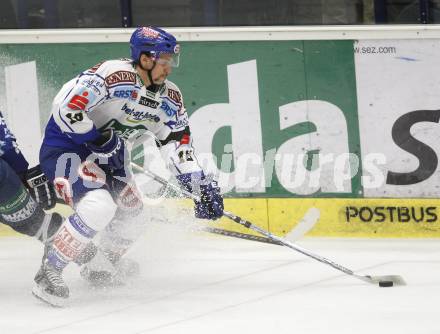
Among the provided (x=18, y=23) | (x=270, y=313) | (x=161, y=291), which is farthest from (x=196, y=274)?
(x=18, y=23)

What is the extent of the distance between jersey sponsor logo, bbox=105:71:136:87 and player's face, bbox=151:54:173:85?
0.10 m

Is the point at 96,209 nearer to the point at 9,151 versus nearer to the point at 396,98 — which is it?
the point at 9,151

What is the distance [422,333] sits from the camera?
14.1ft

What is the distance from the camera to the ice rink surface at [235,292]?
452cm

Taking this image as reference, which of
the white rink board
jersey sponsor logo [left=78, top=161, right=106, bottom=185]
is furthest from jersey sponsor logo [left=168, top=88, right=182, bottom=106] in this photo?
the white rink board

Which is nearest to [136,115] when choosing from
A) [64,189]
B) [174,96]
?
[174,96]

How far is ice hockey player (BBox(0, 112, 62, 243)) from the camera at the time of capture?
17.2ft

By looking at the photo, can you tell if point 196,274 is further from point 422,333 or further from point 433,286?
point 422,333

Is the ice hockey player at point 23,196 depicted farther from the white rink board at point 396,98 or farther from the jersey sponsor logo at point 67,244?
A: the white rink board at point 396,98

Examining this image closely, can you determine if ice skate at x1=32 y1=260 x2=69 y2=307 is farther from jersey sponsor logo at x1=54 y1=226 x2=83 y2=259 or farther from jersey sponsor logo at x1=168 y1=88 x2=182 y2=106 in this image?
jersey sponsor logo at x1=168 y1=88 x2=182 y2=106

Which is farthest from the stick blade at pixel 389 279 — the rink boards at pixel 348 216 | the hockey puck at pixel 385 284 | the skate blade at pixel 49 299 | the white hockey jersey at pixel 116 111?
the skate blade at pixel 49 299

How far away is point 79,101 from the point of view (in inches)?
195

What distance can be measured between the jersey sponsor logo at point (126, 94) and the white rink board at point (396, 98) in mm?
1833

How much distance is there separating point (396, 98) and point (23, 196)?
7.66 ft
